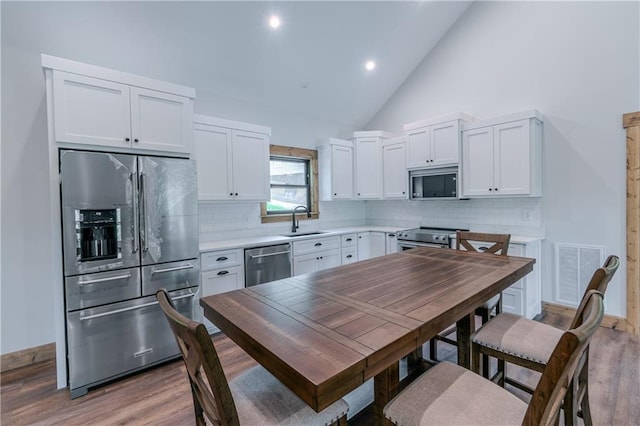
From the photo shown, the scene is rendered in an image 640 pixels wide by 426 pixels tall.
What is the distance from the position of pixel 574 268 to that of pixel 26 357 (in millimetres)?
5519

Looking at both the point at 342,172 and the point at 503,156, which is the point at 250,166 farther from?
the point at 503,156

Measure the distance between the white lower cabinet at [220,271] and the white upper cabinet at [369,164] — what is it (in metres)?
2.47

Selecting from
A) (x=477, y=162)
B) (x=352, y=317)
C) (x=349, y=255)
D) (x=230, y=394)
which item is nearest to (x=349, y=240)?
(x=349, y=255)

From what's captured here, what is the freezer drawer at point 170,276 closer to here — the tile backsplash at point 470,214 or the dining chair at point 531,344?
the dining chair at point 531,344

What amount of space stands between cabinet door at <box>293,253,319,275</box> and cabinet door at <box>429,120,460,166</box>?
2090mm

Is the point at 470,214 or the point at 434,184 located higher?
the point at 434,184

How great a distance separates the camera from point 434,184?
427 centimetres

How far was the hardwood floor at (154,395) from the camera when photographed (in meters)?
1.97

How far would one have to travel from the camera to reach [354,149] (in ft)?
16.4

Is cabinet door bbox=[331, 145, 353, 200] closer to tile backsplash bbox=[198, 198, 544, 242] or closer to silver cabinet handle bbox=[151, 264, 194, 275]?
tile backsplash bbox=[198, 198, 544, 242]

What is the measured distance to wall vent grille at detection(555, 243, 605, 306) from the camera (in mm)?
3326

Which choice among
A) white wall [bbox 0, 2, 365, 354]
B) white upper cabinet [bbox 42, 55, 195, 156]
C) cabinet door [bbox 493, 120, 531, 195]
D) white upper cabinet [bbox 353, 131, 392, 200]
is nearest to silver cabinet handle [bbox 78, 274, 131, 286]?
white wall [bbox 0, 2, 365, 354]

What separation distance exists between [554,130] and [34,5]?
205 inches

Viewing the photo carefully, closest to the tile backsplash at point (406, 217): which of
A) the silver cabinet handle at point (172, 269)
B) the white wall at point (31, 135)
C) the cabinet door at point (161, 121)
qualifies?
the silver cabinet handle at point (172, 269)
